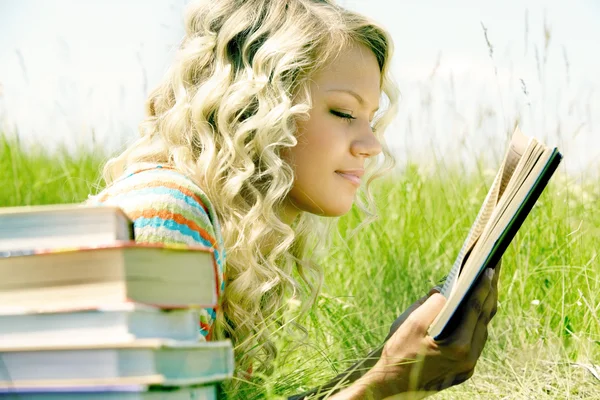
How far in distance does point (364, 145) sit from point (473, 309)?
0.66 meters

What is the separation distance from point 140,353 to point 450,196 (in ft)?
9.53

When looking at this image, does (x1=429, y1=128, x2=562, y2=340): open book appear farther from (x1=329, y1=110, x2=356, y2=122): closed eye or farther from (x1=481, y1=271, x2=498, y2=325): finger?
(x1=329, y1=110, x2=356, y2=122): closed eye

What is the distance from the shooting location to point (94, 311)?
985 millimetres

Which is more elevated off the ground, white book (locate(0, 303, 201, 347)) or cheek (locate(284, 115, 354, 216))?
cheek (locate(284, 115, 354, 216))

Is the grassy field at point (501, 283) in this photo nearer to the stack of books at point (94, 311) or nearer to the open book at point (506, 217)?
the open book at point (506, 217)

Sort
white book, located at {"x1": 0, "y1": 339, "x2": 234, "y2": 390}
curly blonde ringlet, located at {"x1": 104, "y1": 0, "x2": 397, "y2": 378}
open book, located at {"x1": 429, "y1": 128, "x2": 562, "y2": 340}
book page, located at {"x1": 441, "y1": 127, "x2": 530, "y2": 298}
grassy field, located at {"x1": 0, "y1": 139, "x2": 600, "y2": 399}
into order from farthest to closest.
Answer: grassy field, located at {"x1": 0, "y1": 139, "x2": 600, "y2": 399} < curly blonde ringlet, located at {"x1": 104, "y1": 0, "x2": 397, "y2": 378} < book page, located at {"x1": 441, "y1": 127, "x2": 530, "y2": 298} < open book, located at {"x1": 429, "y1": 128, "x2": 562, "y2": 340} < white book, located at {"x1": 0, "y1": 339, "x2": 234, "y2": 390}

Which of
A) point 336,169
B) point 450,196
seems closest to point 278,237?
point 336,169

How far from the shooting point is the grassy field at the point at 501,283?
2.51 meters

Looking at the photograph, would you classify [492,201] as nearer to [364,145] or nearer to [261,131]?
[364,145]

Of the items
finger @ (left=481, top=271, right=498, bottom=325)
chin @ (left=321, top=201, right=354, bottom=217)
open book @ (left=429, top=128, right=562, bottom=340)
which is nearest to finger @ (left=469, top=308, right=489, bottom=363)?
finger @ (left=481, top=271, right=498, bottom=325)

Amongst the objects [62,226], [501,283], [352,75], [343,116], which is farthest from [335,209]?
[62,226]

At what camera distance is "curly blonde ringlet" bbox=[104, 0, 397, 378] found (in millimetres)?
2189

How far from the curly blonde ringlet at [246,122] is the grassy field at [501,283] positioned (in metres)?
0.23

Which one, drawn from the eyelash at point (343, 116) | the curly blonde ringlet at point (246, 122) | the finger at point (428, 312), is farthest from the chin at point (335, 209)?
the finger at point (428, 312)
